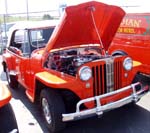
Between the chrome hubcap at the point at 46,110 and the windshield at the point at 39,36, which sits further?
the windshield at the point at 39,36

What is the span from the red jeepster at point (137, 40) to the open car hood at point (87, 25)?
1.69 metres

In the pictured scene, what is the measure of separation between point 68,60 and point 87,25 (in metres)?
0.75

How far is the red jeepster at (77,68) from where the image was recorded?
4566 millimetres

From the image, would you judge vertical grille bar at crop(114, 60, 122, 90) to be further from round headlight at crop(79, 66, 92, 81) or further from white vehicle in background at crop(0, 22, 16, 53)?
white vehicle in background at crop(0, 22, 16, 53)

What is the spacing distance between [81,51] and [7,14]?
28.2 ft

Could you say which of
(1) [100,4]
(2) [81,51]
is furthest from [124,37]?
(1) [100,4]

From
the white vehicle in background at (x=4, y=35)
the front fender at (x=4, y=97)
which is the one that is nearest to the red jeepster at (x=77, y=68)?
the front fender at (x=4, y=97)

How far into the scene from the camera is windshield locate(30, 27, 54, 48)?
6.08 metres

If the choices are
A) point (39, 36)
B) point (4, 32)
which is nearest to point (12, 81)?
point (39, 36)

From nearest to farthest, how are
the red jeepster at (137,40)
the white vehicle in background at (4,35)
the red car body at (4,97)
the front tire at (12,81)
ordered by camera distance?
the red car body at (4,97) < the red jeepster at (137,40) < the front tire at (12,81) < the white vehicle in background at (4,35)

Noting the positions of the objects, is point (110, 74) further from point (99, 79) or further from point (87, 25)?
point (87, 25)

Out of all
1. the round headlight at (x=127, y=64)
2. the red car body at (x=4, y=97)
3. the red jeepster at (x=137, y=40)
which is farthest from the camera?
the red jeepster at (x=137, y=40)

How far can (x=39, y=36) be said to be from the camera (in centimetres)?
619

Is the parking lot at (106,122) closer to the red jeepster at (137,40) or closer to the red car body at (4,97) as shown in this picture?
the red jeepster at (137,40)
